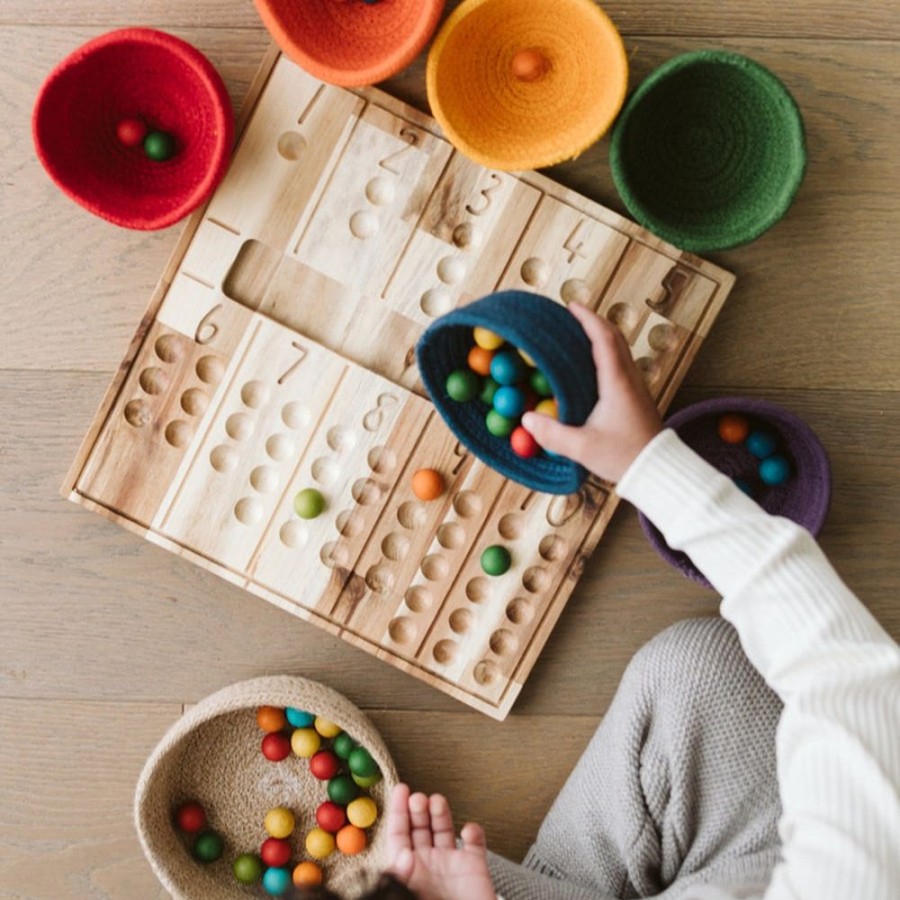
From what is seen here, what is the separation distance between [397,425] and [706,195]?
320 mm

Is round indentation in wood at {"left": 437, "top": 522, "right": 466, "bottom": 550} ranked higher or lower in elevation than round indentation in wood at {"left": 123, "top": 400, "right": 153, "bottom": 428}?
higher

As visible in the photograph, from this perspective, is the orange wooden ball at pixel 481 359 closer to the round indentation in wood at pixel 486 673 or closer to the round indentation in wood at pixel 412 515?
the round indentation in wood at pixel 412 515

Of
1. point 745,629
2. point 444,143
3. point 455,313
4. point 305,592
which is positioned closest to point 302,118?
point 444,143

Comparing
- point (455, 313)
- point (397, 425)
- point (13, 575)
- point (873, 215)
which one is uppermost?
point (873, 215)

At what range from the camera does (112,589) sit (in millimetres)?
945

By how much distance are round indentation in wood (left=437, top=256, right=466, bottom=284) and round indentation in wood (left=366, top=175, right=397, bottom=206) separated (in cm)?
7

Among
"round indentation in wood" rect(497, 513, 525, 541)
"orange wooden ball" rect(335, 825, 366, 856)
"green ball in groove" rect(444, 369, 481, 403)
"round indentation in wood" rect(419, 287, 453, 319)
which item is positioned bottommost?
"orange wooden ball" rect(335, 825, 366, 856)

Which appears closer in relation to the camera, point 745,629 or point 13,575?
point 745,629

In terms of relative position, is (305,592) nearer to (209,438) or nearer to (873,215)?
(209,438)

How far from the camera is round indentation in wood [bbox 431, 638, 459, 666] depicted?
91 centimetres

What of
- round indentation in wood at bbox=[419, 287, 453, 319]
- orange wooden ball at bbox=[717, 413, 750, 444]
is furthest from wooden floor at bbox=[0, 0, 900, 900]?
round indentation in wood at bbox=[419, 287, 453, 319]

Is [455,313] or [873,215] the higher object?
[873,215]

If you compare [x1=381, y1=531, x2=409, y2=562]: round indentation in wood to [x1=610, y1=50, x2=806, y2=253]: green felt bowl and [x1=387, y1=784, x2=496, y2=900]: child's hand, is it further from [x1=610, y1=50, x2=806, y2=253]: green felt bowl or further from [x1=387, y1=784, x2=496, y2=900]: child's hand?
[x1=610, y1=50, x2=806, y2=253]: green felt bowl

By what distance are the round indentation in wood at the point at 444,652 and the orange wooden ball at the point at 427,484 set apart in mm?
130
